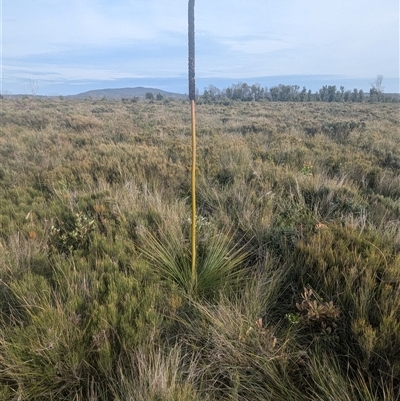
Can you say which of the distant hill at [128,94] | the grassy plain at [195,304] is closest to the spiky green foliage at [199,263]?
the grassy plain at [195,304]

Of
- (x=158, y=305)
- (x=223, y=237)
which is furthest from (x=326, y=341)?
(x=223, y=237)

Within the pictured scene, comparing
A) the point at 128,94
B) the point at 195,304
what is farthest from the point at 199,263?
the point at 128,94

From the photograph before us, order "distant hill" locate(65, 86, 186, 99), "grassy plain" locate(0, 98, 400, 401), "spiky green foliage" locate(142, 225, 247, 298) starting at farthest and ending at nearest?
"distant hill" locate(65, 86, 186, 99), "spiky green foliage" locate(142, 225, 247, 298), "grassy plain" locate(0, 98, 400, 401)

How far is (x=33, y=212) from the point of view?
4.14 metres

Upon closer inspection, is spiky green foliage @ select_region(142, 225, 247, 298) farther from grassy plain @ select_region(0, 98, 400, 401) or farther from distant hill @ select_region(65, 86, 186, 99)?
distant hill @ select_region(65, 86, 186, 99)

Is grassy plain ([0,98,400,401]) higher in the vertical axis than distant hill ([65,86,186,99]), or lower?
lower

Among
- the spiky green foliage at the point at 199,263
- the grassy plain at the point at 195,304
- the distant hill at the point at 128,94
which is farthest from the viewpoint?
the distant hill at the point at 128,94

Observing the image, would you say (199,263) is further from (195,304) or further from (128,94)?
(128,94)

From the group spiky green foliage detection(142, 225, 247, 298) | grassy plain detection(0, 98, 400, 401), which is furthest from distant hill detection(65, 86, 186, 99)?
spiky green foliage detection(142, 225, 247, 298)

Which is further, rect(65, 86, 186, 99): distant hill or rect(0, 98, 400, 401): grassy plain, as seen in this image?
rect(65, 86, 186, 99): distant hill

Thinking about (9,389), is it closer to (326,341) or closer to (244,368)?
(244,368)

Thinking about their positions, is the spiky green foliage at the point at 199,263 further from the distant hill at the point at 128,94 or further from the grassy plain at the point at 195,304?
the distant hill at the point at 128,94

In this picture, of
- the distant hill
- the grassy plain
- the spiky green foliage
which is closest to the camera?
the grassy plain

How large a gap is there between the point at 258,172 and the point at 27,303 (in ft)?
14.7
